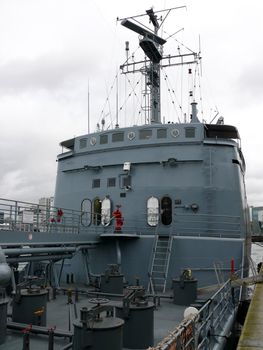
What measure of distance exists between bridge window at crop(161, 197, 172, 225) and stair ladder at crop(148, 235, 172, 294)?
1.01 m

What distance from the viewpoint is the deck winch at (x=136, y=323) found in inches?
288

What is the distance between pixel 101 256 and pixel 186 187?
4.13 metres

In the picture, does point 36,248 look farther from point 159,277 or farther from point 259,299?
point 259,299

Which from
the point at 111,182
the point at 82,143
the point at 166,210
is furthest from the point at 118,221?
the point at 82,143

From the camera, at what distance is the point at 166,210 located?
1507 centimetres

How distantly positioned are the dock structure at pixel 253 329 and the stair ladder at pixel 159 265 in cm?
335

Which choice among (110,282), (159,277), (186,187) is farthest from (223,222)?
(110,282)

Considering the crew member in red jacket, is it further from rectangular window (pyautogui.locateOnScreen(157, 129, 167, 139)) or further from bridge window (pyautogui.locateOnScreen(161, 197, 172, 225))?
rectangular window (pyautogui.locateOnScreen(157, 129, 167, 139))

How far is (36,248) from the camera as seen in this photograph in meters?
11.2

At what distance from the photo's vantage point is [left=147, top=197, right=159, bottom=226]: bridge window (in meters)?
15.0

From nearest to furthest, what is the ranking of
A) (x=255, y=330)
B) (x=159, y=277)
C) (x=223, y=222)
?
(x=255, y=330), (x=159, y=277), (x=223, y=222)

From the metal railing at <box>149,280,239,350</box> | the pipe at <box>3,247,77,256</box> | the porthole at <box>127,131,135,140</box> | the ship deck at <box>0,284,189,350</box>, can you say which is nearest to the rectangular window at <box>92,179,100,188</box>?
the porthole at <box>127,131,135,140</box>

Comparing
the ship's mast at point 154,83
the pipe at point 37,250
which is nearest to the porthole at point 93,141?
the ship's mast at point 154,83

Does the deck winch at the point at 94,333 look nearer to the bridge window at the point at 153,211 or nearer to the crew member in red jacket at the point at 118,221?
the crew member in red jacket at the point at 118,221
